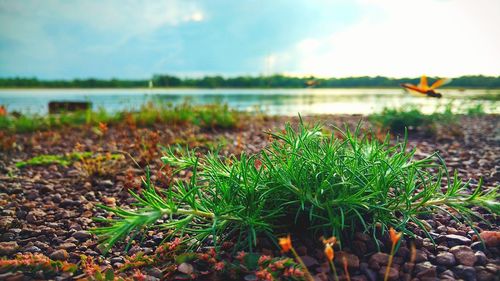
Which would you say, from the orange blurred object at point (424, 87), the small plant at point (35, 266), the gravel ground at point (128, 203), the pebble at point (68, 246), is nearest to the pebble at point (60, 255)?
the gravel ground at point (128, 203)

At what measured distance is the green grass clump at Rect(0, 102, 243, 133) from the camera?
693 cm

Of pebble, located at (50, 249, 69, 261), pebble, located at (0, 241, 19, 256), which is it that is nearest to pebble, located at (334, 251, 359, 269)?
pebble, located at (50, 249, 69, 261)

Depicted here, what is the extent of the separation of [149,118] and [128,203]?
4470mm

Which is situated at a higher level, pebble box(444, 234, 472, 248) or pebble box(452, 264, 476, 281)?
pebble box(444, 234, 472, 248)

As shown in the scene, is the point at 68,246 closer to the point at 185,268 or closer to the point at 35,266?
the point at 35,266

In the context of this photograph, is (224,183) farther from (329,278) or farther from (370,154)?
(370,154)

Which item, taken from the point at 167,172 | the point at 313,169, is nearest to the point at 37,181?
the point at 167,172

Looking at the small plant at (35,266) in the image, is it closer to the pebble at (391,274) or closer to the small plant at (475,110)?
the pebble at (391,274)

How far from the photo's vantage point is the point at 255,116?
8.73 m

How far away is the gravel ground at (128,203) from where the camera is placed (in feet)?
6.06

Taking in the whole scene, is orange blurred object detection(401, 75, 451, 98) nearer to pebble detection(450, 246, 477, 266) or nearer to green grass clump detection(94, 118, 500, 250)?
green grass clump detection(94, 118, 500, 250)

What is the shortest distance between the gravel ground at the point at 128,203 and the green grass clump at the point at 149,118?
0.95 meters

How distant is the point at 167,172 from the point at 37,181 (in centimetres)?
138

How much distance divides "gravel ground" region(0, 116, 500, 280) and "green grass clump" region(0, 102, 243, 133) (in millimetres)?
945
